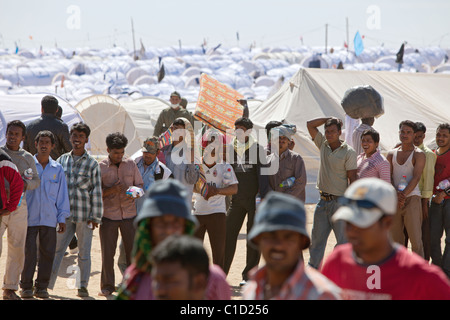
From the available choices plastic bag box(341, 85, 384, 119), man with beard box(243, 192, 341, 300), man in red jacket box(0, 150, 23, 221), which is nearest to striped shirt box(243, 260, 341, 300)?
man with beard box(243, 192, 341, 300)

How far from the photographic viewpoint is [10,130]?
664cm

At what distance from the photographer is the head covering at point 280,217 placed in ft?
9.13

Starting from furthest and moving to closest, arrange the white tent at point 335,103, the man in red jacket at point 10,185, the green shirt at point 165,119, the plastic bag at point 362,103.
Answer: the white tent at point 335,103 < the green shirt at point 165,119 < the plastic bag at point 362,103 < the man in red jacket at point 10,185

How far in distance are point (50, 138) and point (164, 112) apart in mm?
5214

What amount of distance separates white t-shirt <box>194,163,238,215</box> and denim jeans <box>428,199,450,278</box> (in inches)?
88.9

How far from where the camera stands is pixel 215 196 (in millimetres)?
7125

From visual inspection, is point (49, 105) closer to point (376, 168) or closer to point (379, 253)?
point (376, 168)

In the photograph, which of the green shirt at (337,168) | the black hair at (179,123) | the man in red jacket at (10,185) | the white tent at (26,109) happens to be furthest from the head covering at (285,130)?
the white tent at (26,109)

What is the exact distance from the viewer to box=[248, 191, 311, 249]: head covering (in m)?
2.78

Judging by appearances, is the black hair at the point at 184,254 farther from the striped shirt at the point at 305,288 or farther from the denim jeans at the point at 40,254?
the denim jeans at the point at 40,254

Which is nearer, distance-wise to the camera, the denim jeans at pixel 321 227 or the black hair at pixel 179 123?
the denim jeans at pixel 321 227

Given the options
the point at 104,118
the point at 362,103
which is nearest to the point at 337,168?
the point at 362,103

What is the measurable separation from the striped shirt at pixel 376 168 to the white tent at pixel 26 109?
302 inches

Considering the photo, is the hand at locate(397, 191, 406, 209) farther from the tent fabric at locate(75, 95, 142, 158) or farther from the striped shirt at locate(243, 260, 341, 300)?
the tent fabric at locate(75, 95, 142, 158)
